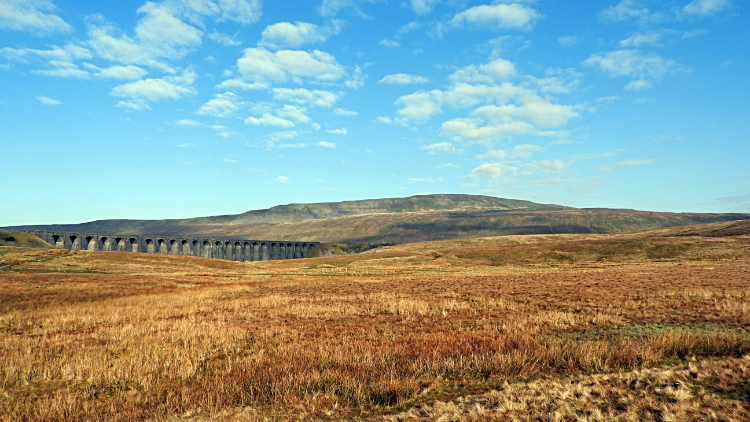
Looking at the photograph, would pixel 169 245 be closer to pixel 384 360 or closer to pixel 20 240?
pixel 20 240

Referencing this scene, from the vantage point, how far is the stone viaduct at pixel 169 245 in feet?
479

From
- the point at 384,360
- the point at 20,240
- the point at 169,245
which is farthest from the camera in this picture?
the point at 169,245

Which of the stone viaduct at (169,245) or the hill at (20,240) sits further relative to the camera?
the stone viaduct at (169,245)

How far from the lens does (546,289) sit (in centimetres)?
3128

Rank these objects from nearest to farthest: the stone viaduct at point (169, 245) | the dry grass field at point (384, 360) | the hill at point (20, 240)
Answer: the dry grass field at point (384, 360) → the hill at point (20, 240) → the stone viaduct at point (169, 245)

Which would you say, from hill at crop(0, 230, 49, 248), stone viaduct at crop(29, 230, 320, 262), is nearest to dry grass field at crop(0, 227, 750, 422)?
hill at crop(0, 230, 49, 248)

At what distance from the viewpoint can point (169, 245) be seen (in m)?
166

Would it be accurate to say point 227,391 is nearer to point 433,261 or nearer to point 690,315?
point 690,315

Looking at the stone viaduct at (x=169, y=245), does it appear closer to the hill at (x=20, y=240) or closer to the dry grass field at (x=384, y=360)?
the hill at (x=20, y=240)

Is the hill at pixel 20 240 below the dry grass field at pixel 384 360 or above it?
above

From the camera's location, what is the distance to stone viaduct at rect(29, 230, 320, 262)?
14588cm

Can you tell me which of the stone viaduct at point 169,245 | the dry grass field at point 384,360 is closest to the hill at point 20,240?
the stone viaduct at point 169,245

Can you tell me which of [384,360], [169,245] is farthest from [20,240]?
[384,360]

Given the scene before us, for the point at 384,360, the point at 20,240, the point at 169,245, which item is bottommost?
the point at 169,245
